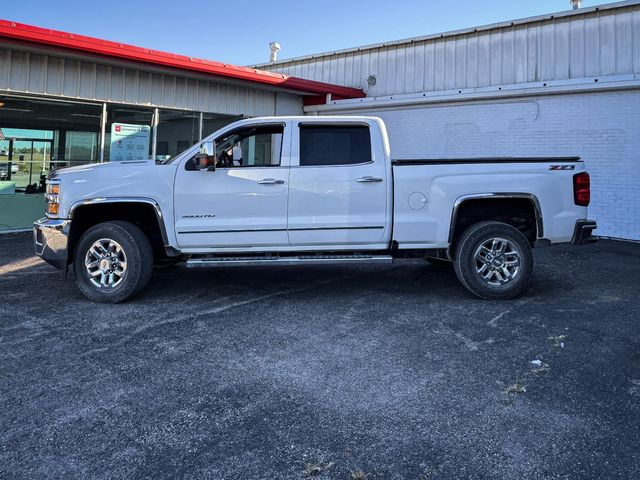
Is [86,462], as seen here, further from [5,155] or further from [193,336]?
[5,155]

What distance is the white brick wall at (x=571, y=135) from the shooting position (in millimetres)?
10555

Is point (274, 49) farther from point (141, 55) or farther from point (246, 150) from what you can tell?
point (246, 150)

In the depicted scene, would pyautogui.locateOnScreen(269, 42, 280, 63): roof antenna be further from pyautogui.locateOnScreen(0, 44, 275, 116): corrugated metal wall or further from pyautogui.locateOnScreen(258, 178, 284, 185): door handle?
pyautogui.locateOnScreen(258, 178, 284, 185): door handle

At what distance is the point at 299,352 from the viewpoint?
4.12 m

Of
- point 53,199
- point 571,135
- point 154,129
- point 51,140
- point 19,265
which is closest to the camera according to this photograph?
point 53,199

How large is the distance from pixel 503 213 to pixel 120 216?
4.58m

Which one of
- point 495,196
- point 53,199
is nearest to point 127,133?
point 53,199

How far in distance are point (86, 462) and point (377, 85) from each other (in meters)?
13.9

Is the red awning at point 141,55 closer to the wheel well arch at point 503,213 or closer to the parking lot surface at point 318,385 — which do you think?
the parking lot surface at point 318,385

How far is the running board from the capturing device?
18.4 feet

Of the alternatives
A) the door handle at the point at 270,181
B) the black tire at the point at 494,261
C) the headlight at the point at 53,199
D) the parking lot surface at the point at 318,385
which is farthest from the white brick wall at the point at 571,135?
the headlight at the point at 53,199

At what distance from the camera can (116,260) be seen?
549cm

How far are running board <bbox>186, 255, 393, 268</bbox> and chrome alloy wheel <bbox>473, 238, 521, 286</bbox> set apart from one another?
42.6 inches

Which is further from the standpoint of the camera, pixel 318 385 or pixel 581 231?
pixel 581 231
